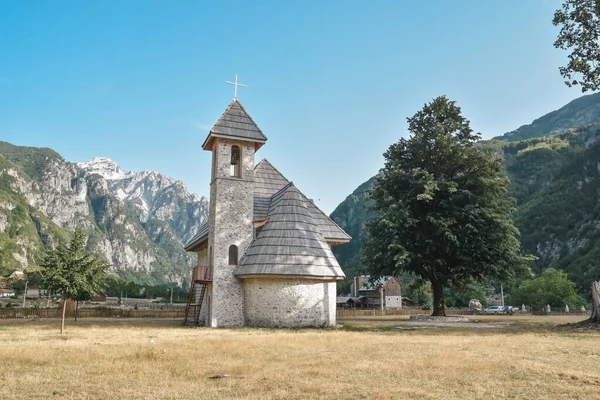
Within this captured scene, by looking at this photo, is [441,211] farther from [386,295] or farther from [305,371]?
[386,295]

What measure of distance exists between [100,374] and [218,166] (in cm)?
1842

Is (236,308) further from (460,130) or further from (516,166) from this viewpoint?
(516,166)

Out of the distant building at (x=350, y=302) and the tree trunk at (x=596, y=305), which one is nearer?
the tree trunk at (x=596, y=305)

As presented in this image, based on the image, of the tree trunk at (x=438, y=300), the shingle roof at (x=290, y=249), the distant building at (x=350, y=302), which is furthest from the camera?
the distant building at (x=350, y=302)

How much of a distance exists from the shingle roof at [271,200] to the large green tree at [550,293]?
5010 centimetres

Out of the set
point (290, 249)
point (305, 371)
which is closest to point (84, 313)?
point (290, 249)

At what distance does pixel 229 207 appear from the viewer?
26953 millimetres

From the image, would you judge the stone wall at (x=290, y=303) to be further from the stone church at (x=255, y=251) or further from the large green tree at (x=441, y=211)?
the large green tree at (x=441, y=211)

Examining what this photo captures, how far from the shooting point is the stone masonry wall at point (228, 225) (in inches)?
1019

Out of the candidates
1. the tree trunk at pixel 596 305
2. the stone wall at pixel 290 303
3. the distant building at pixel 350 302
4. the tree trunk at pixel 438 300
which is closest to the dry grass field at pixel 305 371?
the tree trunk at pixel 596 305

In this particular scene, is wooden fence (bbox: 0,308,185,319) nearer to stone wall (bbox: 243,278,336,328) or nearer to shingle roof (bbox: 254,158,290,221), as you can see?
shingle roof (bbox: 254,158,290,221)

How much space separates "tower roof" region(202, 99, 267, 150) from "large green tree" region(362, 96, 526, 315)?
9.18 m

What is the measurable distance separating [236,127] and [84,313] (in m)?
24.7

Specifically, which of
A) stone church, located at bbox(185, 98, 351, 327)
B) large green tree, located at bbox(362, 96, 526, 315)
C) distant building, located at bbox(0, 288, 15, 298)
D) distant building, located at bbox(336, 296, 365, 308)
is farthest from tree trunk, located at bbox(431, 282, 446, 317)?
distant building, located at bbox(0, 288, 15, 298)
